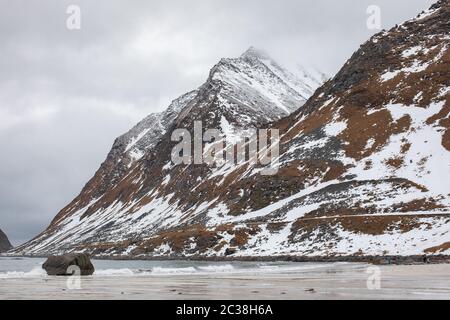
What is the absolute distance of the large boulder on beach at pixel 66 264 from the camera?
46.7 meters

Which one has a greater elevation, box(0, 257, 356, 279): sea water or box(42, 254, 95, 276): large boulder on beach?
box(42, 254, 95, 276): large boulder on beach

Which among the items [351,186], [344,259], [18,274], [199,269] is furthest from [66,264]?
[351,186]

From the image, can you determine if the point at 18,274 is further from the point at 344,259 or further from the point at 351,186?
the point at 351,186

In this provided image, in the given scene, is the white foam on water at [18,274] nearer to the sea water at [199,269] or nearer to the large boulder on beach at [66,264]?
the sea water at [199,269]

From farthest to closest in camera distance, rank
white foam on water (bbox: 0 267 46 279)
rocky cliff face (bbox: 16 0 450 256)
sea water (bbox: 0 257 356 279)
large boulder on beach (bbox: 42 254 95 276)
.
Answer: rocky cliff face (bbox: 16 0 450 256) < sea water (bbox: 0 257 356 279) < large boulder on beach (bbox: 42 254 95 276) < white foam on water (bbox: 0 267 46 279)

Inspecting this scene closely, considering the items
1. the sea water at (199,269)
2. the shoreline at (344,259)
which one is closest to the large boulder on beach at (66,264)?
the sea water at (199,269)

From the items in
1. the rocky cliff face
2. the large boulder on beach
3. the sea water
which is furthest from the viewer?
the rocky cliff face

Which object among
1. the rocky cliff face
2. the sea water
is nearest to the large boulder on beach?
the sea water

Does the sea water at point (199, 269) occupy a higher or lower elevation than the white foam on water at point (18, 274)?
lower

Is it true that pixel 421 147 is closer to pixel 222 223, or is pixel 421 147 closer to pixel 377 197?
pixel 377 197

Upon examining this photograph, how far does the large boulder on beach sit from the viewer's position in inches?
1839

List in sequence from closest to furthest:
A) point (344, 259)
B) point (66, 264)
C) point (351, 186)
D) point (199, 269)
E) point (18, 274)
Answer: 1. point (66, 264)
2. point (18, 274)
3. point (199, 269)
4. point (344, 259)
5. point (351, 186)

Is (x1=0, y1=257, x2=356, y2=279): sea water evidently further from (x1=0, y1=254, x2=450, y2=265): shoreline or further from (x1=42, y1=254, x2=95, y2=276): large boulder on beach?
(x1=0, y1=254, x2=450, y2=265): shoreline

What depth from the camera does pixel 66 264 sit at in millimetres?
46750
